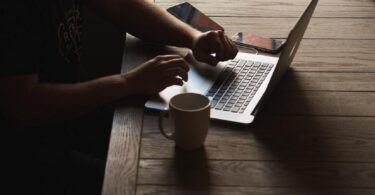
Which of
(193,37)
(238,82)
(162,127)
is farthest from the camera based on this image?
(193,37)

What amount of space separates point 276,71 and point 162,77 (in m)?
0.24

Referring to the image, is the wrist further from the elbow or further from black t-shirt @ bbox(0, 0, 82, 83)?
the elbow

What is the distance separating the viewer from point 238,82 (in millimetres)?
1260

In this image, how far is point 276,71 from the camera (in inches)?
44.6

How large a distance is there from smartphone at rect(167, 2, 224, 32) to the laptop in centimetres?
14

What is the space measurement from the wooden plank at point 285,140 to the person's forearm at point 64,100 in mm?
109

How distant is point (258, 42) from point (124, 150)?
0.58 metres

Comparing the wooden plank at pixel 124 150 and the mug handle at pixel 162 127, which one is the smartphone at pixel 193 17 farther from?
the mug handle at pixel 162 127

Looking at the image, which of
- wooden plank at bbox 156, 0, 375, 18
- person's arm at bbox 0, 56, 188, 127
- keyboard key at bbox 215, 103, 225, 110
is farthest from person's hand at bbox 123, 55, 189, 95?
wooden plank at bbox 156, 0, 375, 18

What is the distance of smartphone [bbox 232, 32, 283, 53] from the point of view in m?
1.43

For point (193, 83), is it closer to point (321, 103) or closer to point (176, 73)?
point (176, 73)

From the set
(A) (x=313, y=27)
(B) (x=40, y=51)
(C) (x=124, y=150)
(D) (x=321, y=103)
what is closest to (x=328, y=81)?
(D) (x=321, y=103)

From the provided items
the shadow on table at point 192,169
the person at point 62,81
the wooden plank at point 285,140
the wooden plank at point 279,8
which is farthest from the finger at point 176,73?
the wooden plank at point 279,8

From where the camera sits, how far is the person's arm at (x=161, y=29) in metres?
1.35
